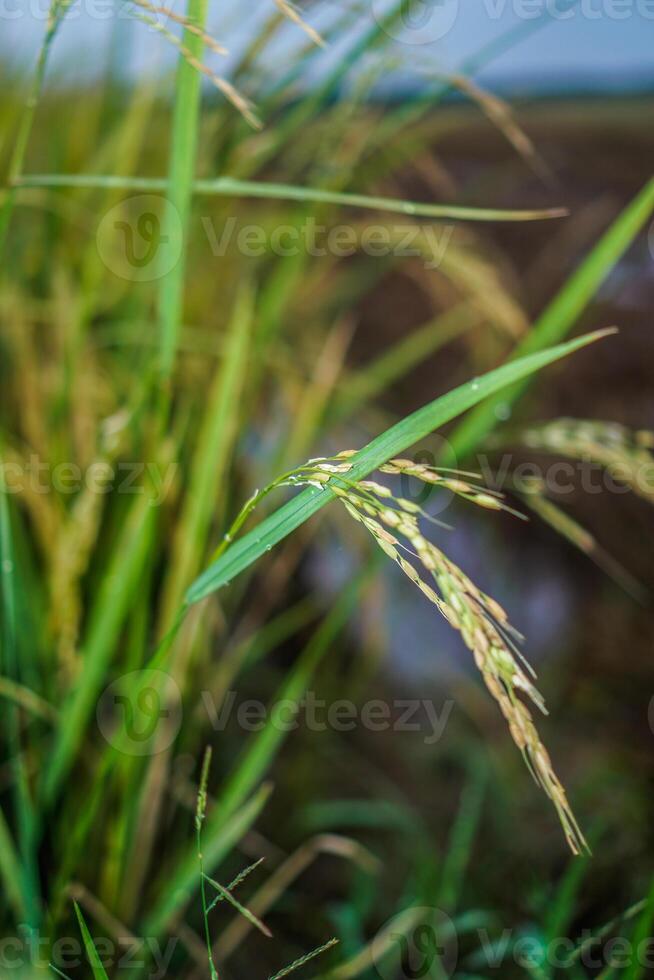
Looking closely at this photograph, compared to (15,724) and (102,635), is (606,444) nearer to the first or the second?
(102,635)

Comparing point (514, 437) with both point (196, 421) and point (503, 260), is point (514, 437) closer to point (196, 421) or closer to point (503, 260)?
point (196, 421)

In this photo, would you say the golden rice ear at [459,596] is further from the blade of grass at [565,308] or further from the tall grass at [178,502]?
the blade of grass at [565,308]

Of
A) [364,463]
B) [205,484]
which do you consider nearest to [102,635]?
[205,484]

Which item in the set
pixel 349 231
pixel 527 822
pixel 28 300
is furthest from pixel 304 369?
pixel 527 822

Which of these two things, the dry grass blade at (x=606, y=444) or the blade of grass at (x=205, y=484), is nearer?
the dry grass blade at (x=606, y=444)

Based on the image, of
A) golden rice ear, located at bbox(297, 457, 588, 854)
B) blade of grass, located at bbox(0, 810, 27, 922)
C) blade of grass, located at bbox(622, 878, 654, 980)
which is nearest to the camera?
golden rice ear, located at bbox(297, 457, 588, 854)

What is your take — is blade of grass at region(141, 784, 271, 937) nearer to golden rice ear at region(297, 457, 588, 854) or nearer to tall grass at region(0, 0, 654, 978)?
tall grass at region(0, 0, 654, 978)

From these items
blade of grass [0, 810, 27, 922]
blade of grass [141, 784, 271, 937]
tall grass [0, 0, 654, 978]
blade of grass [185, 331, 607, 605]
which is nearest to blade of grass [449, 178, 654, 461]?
tall grass [0, 0, 654, 978]

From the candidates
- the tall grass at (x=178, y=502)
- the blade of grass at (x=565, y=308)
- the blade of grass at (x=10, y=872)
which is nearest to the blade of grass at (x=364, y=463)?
the tall grass at (x=178, y=502)

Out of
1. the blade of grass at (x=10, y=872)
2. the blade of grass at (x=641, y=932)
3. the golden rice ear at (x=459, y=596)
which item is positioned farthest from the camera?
the blade of grass at (x=10, y=872)
